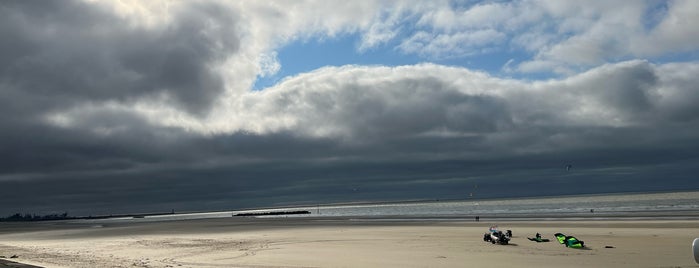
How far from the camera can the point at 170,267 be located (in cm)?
2486

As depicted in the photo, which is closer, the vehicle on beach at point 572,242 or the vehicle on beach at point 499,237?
the vehicle on beach at point 572,242

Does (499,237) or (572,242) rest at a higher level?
(499,237)

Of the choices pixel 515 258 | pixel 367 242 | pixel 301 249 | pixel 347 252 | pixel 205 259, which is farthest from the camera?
pixel 367 242

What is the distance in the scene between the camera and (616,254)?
2564cm

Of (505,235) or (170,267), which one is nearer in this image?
(170,267)

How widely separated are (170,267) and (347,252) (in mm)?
9332

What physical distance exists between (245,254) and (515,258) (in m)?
13.8

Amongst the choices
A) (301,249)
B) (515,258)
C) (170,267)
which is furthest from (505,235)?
(170,267)

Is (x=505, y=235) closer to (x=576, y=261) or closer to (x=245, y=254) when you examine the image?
(x=576, y=261)

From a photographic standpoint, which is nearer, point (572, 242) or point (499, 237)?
point (572, 242)

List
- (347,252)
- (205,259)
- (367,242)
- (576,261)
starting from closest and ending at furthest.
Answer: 1. (576,261)
2. (205,259)
3. (347,252)
4. (367,242)

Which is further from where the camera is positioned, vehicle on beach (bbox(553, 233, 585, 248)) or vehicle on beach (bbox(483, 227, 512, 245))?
vehicle on beach (bbox(483, 227, 512, 245))

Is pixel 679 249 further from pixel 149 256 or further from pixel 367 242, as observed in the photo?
pixel 149 256

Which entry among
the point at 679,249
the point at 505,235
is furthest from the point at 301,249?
the point at 679,249
